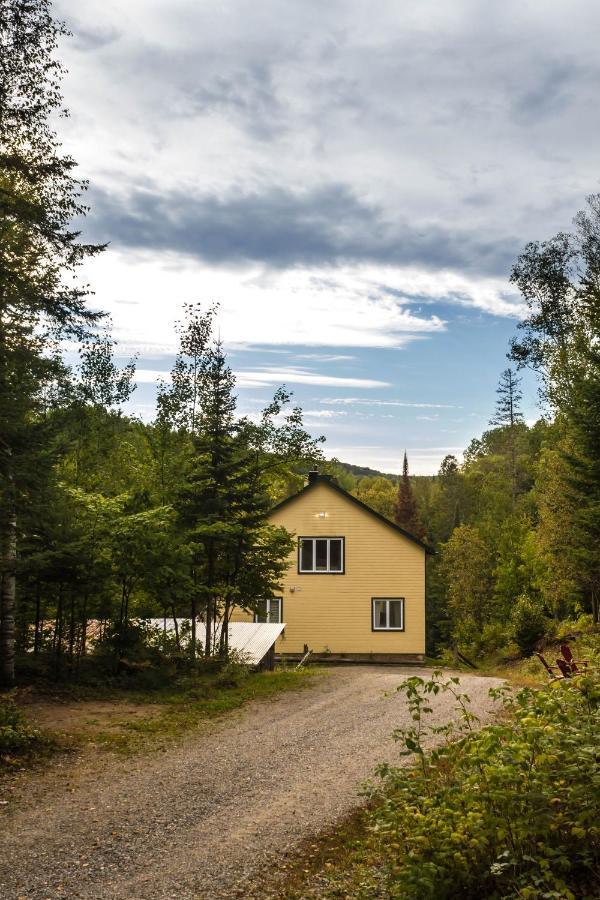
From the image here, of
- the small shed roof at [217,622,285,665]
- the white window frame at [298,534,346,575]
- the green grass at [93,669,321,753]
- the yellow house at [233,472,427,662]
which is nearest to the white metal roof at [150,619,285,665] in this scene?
the small shed roof at [217,622,285,665]

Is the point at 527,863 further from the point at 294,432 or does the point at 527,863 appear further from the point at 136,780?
the point at 294,432

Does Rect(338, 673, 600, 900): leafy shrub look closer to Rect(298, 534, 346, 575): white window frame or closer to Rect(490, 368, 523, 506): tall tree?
Rect(298, 534, 346, 575): white window frame

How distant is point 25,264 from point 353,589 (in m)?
20.7

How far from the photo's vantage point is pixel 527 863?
15.5ft

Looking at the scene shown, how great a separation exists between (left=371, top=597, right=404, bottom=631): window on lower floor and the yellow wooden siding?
0.18 metres

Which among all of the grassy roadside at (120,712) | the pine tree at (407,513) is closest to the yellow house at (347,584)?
the grassy roadside at (120,712)

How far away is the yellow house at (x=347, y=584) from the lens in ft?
95.5

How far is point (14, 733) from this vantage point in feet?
31.5

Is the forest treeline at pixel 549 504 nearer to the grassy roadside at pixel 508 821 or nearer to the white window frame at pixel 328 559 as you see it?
the white window frame at pixel 328 559

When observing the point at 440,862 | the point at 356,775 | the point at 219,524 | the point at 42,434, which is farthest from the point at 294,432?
the point at 440,862

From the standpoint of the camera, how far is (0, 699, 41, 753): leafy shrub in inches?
373

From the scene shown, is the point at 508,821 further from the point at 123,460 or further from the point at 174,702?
the point at 123,460

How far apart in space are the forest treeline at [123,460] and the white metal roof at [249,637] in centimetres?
82

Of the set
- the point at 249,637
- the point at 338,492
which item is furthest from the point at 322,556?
the point at 249,637
